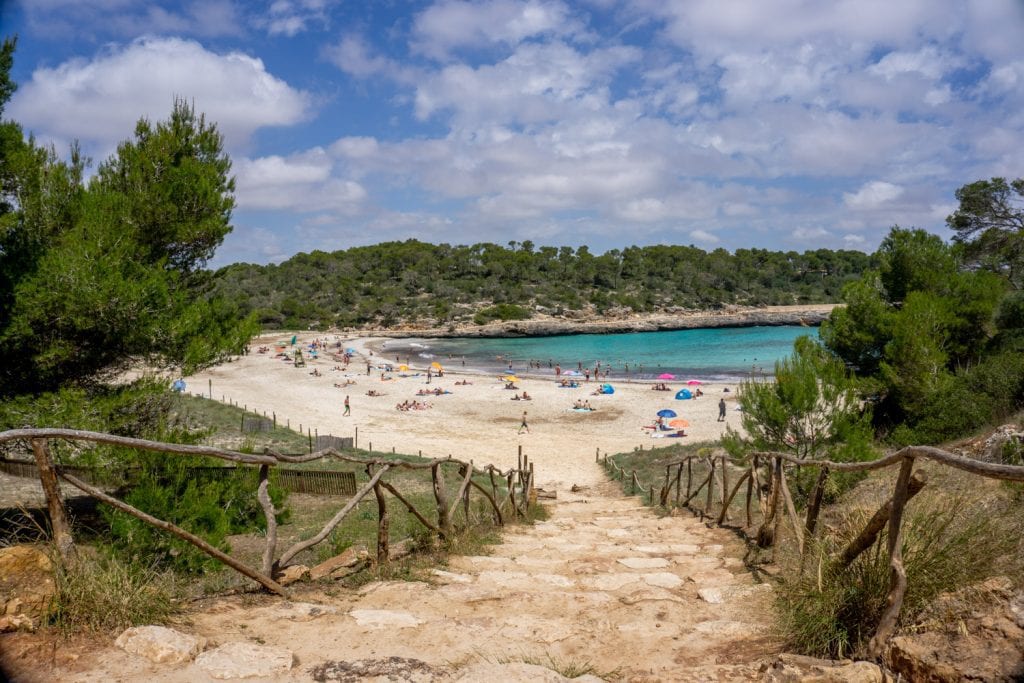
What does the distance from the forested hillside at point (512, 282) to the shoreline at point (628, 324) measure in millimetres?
3769

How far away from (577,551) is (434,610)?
10.3ft

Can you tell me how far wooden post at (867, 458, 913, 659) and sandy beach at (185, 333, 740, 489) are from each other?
643 inches

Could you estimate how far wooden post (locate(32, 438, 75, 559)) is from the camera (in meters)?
3.70

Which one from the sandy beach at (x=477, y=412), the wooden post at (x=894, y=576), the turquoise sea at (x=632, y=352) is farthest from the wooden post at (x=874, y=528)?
the turquoise sea at (x=632, y=352)

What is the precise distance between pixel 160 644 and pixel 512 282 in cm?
10994

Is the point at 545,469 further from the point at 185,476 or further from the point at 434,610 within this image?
the point at 434,610

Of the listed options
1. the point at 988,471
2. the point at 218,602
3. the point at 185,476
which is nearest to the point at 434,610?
the point at 218,602

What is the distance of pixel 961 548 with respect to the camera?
3.37m

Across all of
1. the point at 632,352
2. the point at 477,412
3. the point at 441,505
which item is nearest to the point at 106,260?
the point at 441,505

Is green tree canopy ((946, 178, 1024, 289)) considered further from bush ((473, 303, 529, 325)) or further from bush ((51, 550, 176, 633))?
bush ((473, 303, 529, 325))

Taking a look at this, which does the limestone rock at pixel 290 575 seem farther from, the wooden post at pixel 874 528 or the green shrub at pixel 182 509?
the wooden post at pixel 874 528

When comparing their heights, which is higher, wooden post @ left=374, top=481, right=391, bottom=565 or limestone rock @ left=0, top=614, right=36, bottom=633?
limestone rock @ left=0, top=614, right=36, bottom=633

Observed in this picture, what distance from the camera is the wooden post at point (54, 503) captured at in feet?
12.1

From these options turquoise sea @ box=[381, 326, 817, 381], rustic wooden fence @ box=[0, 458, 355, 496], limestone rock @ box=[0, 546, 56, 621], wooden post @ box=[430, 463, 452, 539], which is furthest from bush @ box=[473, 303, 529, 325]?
limestone rock @ box=[0, 546, 56, 621]
